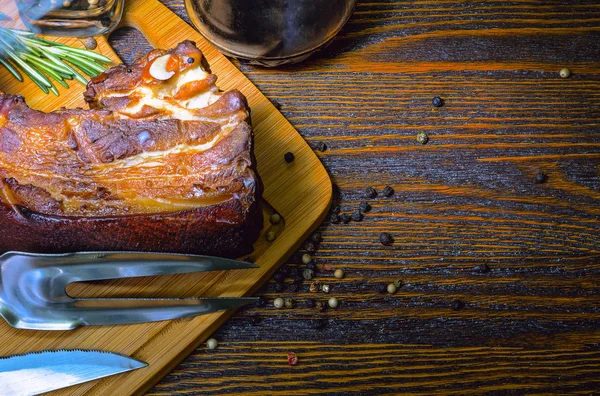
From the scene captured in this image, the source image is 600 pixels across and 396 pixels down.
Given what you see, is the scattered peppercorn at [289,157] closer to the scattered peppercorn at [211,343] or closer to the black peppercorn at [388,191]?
the black peppercorn at [388,191]

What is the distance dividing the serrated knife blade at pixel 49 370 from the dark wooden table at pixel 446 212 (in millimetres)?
244

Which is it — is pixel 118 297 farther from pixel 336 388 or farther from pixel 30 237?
pixel 336 388

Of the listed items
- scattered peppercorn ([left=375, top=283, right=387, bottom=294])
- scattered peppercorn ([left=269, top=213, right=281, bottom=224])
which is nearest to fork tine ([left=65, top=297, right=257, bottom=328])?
scattered peppercorn ([left=269, top=213, right=281, bottom=224])

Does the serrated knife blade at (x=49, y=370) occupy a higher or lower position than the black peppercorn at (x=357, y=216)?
higher

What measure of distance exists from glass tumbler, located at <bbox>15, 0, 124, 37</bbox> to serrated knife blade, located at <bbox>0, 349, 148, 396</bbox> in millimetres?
1186

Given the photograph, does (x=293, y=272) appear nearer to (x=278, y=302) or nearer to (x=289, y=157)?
(x=278, y=302)

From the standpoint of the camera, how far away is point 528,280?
8.87 ft

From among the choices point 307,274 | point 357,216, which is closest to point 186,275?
point 307,274

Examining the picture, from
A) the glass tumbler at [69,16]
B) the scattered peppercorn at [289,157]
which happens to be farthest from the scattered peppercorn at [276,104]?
the glass tumbler at [69,16]

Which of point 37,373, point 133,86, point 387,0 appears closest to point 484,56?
point 387,0

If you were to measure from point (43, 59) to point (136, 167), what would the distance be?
729 millimetres

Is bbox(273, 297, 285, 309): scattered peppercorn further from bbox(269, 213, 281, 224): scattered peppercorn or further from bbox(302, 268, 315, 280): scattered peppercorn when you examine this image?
bbox(269, 213, 281, 224): scattered peppercorn

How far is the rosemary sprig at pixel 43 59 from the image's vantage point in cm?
263

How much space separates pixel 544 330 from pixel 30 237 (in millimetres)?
1824
